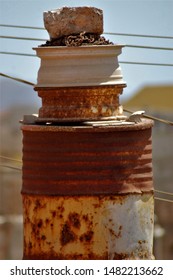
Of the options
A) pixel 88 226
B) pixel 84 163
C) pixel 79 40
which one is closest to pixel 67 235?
pixel 88 226

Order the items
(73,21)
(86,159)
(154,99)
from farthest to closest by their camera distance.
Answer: (154,99), (73,21), (86,159)

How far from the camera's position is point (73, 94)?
10.3m

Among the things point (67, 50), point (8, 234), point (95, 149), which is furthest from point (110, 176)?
point (8, 234)

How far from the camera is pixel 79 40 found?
33.9 ft

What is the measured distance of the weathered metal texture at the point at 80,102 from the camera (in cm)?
1027

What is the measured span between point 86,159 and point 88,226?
1.52 feet

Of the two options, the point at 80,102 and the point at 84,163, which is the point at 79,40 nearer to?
the point at 80,102

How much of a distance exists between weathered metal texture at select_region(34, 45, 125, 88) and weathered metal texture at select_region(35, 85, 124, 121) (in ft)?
0.15

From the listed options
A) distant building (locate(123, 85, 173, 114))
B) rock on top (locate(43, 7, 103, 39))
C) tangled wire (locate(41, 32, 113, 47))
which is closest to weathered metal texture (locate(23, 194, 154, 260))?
tangled wire (locate(41, 32, 113, 47))

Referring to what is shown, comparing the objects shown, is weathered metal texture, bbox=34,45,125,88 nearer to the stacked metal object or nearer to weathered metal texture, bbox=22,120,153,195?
the stacked metal object

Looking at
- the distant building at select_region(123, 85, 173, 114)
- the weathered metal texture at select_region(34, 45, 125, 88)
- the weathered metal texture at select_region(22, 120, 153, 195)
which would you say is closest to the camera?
the weathered metal texture at select_region(22, 120, 153, 195)

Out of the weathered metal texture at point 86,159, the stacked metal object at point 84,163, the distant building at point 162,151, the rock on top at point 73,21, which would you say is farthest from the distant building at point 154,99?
the weathered metal texture at point 86,159

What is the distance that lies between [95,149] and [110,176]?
0.70 feet

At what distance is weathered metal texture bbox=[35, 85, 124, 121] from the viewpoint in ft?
33.7
